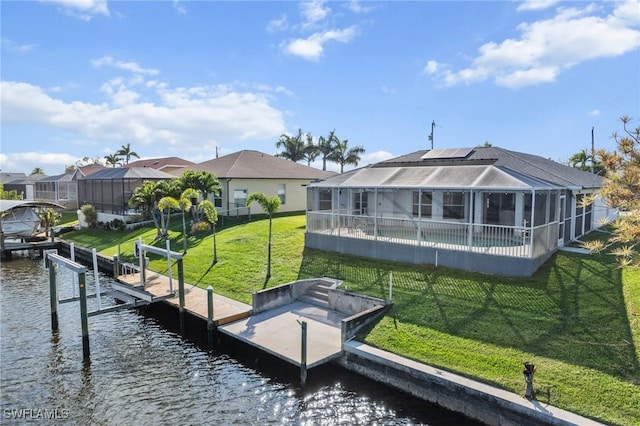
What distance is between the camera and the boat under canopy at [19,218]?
29.4 metres

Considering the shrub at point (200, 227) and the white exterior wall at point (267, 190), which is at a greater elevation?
the white exterior wall at point (267, 190)

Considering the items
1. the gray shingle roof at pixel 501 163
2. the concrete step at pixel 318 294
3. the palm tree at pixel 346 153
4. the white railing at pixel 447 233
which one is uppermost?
the palm tree at pixel 346 153

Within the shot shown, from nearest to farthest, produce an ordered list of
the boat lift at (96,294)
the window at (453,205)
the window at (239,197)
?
the boat lift at (96,294) < the window at (453,205) < the window at (239,197)

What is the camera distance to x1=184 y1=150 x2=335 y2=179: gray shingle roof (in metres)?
29.8

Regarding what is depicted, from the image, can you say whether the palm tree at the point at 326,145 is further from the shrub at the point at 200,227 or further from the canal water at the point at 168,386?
the canal water at the point at 168,386

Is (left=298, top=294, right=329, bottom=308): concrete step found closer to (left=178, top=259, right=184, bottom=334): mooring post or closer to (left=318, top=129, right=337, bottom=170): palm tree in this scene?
(left=178, top=259, right=184, bottom=334): mooring post

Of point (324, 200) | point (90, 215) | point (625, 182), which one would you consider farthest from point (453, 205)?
point (90, 215)

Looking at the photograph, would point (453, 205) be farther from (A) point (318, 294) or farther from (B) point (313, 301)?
(B) point (313, 301)

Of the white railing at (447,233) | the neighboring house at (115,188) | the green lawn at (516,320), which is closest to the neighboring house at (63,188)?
the neighboring house at (115,188)

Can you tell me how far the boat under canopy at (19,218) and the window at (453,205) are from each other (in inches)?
1120

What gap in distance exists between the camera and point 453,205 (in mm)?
18219

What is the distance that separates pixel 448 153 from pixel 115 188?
28.5 metres

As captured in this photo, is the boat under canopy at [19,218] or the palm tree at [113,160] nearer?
the boat under canopy at [19,218]

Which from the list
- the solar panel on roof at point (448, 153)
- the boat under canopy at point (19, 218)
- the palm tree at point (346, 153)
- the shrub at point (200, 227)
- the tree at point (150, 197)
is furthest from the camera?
the palm tree at point (346, 153)
